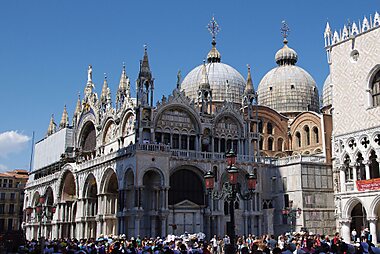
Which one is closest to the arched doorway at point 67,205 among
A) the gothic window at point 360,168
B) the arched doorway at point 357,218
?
the arched doorway at point 357,218

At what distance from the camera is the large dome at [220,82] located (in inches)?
2053

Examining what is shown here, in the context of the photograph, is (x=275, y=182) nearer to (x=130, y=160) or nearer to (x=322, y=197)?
(x=322, y=197)

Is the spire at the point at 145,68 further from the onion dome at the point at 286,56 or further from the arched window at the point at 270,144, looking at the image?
the onion dome at the point at 286,56

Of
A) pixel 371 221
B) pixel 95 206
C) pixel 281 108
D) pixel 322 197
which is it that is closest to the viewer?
pixel 371 221

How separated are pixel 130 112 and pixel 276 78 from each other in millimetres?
22344

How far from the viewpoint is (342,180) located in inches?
1409

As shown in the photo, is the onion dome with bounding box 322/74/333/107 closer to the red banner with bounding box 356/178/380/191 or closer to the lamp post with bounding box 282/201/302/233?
the lamp post with bounding box 282/201/302/233

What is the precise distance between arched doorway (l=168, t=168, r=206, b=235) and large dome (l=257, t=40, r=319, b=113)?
19616 millimetres

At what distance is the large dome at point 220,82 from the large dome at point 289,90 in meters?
3.35

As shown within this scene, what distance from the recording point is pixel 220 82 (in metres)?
52.6

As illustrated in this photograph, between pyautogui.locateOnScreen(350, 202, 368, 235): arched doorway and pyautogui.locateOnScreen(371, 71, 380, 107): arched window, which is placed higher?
pyautogui.locateOnScreen(371, 71, 380, 107): arched window

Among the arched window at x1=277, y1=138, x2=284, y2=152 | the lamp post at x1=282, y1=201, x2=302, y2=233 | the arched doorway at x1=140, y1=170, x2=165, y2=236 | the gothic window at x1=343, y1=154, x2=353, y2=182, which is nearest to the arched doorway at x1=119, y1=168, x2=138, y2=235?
the arched doorway at x1=140, y1=170, x2=165, y2=236

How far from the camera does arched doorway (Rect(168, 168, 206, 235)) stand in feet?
116

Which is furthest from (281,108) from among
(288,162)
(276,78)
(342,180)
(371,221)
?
(371,221)
